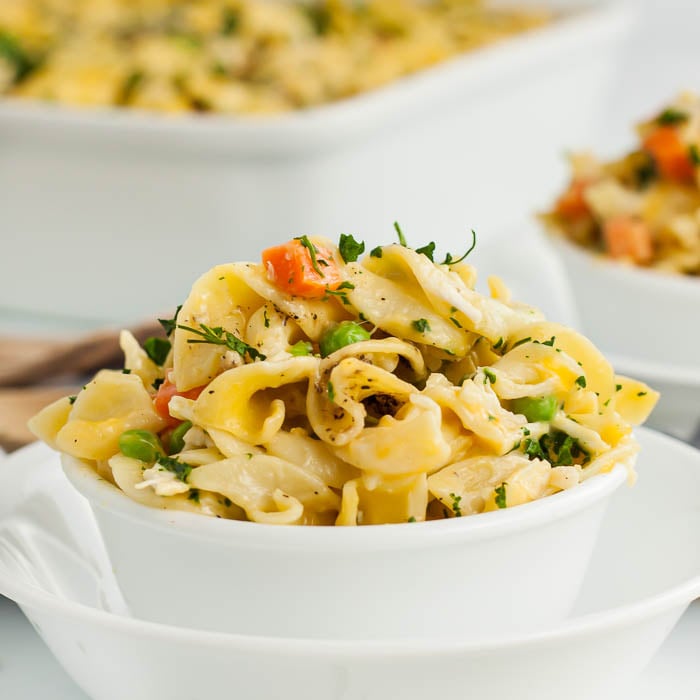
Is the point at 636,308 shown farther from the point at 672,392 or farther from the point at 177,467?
the point at 177,467

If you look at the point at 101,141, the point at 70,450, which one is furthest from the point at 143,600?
the point at 101,141

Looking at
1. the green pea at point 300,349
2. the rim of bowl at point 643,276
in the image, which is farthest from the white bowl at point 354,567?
the rim of bowl at point 643,276

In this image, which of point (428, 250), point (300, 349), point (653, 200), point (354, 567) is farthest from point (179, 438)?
point (653, 200)

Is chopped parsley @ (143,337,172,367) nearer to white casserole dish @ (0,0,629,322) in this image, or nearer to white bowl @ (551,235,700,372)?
white bowl @ (551,235,700,372)

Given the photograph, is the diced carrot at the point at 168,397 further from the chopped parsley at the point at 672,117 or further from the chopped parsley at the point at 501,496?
the chopped parsley at the point at 672,117

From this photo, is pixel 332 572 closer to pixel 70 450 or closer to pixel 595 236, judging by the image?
pixel 70 450

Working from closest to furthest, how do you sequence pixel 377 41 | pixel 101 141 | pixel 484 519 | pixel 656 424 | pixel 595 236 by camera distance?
pixel 484 519 → pixel 656 424 → pixel 595 236 → pixel 101 141 → pixel 377 41

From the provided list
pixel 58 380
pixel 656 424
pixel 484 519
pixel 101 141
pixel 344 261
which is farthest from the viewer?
pixel 101 141
